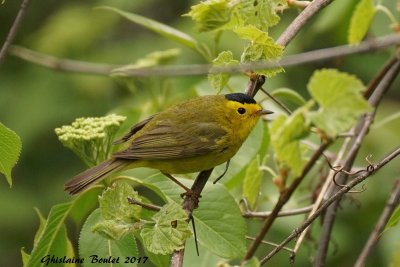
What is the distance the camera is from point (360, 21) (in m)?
2.96

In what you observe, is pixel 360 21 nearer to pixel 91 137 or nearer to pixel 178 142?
pixel 91 137

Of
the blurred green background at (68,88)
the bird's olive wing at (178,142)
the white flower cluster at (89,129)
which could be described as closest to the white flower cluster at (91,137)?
the white flower cluster at (89,129)

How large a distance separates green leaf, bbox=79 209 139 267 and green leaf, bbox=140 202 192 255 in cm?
44

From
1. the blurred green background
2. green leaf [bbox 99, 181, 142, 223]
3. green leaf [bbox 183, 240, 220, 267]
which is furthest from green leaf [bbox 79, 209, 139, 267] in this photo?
the blurred green background

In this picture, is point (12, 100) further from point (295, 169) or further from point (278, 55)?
point (295, 169)

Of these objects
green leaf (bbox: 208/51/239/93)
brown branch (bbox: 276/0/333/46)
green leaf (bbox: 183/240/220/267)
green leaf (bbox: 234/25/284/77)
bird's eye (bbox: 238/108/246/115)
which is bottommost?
green leaf (bbox: 183/240/220/267)

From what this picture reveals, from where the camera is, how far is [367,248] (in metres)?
3.47

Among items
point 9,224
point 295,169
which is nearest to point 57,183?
point 9,224

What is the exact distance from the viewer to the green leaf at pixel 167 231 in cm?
289

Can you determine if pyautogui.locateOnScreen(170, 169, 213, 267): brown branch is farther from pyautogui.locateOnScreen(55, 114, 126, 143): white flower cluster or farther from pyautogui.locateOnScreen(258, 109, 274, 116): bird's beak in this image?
pyautogui.locateOnScreen(258, 109, 274, 116): bird's beak

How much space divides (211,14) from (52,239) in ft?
3.44

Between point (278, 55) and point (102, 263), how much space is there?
1040mm

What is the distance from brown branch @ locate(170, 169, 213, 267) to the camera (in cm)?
288

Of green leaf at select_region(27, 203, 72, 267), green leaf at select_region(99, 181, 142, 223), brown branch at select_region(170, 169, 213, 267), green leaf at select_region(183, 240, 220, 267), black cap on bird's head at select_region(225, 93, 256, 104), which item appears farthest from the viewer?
black cap on bird's head at select_region(225, 93, 256, 104)
